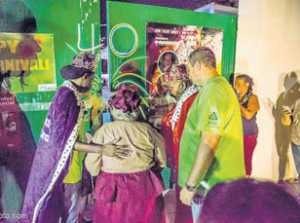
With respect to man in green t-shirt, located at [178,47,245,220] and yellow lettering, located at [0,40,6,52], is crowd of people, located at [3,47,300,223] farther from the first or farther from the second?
yellow lettering, located at [0,40,6,52]

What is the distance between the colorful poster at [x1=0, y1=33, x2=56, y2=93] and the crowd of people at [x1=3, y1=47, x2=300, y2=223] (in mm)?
80

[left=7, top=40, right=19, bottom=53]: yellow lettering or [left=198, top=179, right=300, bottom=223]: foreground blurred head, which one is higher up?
[left=7, top=40, right=19, bottom=53]: yellow lettering

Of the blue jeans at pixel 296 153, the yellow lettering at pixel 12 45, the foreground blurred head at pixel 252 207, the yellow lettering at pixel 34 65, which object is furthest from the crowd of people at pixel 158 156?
the blue jeans at pixel 296 153

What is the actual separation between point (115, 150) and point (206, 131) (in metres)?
0.53

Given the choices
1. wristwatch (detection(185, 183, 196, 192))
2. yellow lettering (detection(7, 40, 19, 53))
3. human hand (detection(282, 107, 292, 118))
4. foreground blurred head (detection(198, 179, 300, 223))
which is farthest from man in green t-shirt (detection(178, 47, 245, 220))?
yellow lettering (detection(7, 40, 19, 53))

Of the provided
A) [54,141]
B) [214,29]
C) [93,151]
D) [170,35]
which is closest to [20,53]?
[54,141]

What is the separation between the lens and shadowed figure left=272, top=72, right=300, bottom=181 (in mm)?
1959

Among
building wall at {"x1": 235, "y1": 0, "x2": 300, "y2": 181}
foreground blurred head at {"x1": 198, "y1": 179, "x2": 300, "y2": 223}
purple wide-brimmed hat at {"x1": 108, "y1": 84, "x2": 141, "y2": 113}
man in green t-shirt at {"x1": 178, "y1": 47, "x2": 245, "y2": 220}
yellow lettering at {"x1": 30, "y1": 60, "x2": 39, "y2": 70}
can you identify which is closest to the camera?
foreground blurred head at {"x1": 198, "y1": 179, "x2": 300, "y2": 223}

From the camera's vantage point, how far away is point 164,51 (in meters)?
1.55

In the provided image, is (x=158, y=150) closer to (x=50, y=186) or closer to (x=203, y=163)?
(x=203, y=163)

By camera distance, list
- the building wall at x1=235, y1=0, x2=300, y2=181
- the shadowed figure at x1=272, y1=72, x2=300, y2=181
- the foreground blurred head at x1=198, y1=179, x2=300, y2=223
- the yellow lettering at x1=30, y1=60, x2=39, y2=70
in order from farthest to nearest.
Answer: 1. the shadowed figure at x1=272, y1=72, x2=300, y2=181
2. the building wall at x1=235, y1=0, x2=300, y2=181
3. the yellow lettering at x1=30, y1=60, x2=39, y2=70
4. the foreground blurred head at x1=198, y1=179, x2=300, y2=223

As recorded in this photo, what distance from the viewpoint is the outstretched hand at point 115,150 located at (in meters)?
1.48

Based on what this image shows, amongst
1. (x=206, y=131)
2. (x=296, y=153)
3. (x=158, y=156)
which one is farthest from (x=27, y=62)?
(x=296, y=153)

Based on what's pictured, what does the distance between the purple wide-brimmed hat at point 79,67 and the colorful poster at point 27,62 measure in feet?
0.20
